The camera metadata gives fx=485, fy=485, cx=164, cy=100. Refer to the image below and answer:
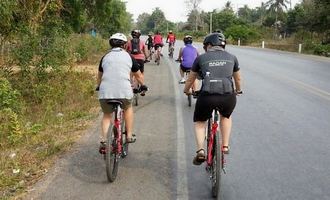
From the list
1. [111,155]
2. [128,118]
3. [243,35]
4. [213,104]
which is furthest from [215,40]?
[243,35]

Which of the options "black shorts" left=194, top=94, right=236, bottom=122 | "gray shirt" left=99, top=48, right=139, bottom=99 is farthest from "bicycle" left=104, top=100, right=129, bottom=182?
"black shorts" left=194, top=94, right=236, bottom=122

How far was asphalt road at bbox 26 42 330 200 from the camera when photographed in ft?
20.3

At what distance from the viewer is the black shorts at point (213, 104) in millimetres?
5916

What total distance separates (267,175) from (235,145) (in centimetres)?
172

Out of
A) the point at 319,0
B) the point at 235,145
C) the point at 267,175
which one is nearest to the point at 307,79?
the point at 235,145

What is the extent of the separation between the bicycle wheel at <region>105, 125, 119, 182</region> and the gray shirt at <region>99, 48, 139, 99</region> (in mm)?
463

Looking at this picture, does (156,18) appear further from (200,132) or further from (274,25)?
(200,132)

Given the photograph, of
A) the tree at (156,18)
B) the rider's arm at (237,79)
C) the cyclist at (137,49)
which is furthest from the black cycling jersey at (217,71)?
the tree at (156,18)

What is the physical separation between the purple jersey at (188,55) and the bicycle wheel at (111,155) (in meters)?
6.61

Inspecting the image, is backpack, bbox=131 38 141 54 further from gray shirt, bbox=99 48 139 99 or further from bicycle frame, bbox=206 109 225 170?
bicycle frame, bbox=206 109 225 170

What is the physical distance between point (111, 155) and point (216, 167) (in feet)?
5.09

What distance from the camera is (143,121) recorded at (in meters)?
10.8

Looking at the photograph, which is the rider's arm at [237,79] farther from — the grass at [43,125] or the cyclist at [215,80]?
the grass at [43,125]

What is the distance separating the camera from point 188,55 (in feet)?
42.9
